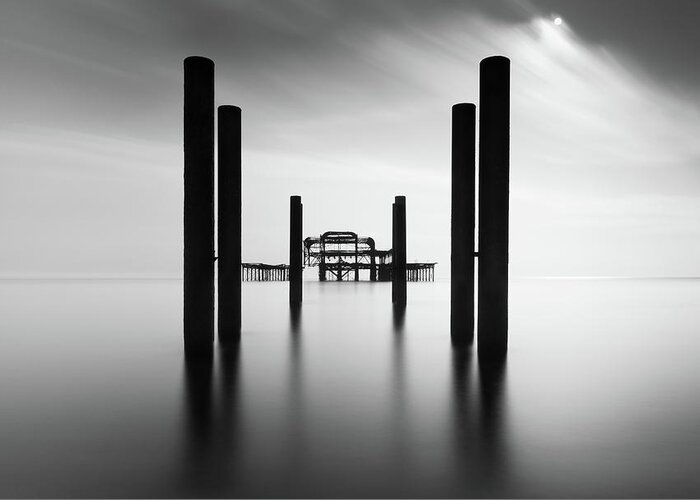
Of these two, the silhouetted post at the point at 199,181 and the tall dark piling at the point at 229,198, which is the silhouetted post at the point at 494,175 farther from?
the tall dark piling at the point at 229,198

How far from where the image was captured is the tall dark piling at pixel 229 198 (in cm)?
612

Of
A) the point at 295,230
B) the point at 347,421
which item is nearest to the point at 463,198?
the point at 347,421

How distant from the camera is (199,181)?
16.5 ft

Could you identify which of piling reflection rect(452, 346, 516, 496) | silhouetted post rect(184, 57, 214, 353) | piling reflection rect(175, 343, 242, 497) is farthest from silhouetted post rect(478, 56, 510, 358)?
silhouetted post rect(184, 57, 214, 353)

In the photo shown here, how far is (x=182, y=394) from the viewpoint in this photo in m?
3.81

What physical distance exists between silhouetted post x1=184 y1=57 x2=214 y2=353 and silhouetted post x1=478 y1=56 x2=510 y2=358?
263 cm

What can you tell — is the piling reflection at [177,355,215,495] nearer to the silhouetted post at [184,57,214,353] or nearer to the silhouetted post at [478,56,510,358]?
the silhouetted post at [184,57,214,353]

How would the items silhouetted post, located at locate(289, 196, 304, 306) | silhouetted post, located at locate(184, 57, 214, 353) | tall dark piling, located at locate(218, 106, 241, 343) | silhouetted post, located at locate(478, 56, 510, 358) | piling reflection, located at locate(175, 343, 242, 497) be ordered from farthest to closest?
silhouetted post, located at locate(289, 196, 304, 306) < tall dark piling, located at locate(218, 106, 241, 343) < silhouetted post, located at locate(184, 57, 214, 353) < silhouetted post, located at locate(478, 56, 510, 358) < piling reflection, located at locate(175, 343, 242, 497)

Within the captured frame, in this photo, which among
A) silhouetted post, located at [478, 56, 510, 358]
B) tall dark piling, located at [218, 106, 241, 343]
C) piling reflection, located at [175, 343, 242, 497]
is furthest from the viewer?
tall dark piling, located at [218, 106, 241, 343]

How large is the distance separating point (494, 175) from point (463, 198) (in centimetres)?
107

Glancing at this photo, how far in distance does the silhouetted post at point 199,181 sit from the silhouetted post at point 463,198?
2712 mm

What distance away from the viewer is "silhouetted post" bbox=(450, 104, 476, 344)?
5879mm

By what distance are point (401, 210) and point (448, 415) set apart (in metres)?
7.99

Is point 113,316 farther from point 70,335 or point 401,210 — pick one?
point 401,210
